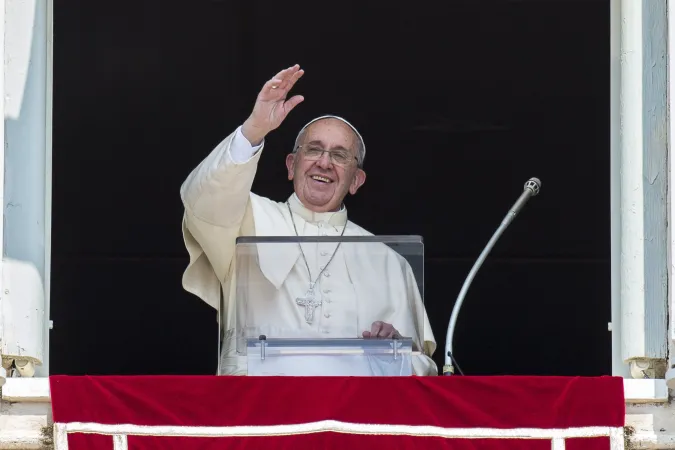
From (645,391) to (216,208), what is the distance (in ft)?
5.11

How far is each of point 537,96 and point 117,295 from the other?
6.33 feet

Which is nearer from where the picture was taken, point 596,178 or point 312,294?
point 312,294

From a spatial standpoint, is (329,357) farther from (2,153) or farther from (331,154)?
(331,154)

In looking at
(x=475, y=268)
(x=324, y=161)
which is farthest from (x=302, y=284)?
(x=324, y=161)

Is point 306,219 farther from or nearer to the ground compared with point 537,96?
nearer to the ground

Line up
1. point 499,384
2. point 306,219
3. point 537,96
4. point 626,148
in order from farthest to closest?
point 537,96
point 306,219
point 626,148
point 499,384

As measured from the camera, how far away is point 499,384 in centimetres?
551

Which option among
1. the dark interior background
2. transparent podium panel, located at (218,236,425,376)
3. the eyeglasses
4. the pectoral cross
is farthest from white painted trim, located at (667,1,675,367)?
the dark interior background

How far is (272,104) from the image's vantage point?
618 centimetres

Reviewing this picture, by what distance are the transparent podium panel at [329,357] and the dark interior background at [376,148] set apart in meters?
2.91

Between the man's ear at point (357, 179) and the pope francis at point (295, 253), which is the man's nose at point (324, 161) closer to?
the pope francis at point (295, 253)

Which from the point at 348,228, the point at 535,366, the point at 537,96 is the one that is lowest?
the point at 535,366

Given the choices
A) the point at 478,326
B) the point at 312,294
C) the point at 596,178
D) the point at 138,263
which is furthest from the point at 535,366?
the point at 312,294

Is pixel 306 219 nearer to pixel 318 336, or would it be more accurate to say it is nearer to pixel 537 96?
pixel 318 336
